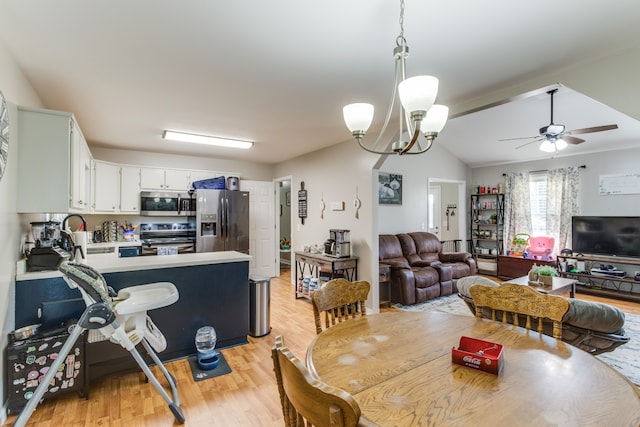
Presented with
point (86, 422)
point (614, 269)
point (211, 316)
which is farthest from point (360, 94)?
point (614, 269)

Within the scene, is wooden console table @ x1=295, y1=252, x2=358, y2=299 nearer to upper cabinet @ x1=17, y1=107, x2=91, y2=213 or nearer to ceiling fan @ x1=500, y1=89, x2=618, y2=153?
ceiling fan @ x1=500, y1=89, x2=618, y2=153

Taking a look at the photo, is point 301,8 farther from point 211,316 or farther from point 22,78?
point 211,316

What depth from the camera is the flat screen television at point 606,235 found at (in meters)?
5.10

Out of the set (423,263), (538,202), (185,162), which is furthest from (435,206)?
(185,162)

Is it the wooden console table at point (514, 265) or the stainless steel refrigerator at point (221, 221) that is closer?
the stainless steel refrigerator at point (221, 221)

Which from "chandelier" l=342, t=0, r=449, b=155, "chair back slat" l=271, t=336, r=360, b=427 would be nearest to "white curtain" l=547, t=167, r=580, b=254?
"chandelier" l=342, t=0, r=449, b=155

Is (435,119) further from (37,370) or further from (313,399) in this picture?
(37,370)

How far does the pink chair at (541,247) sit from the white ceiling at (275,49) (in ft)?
15.5

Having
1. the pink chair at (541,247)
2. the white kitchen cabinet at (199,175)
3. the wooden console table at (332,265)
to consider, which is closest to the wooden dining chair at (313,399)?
the wooden console table at (332,265)

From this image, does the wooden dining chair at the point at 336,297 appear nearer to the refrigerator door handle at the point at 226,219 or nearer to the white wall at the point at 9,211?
the white wall at the point at 9,211

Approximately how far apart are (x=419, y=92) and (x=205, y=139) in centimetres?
389

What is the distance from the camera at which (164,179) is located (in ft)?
17.9

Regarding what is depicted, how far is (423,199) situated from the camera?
6.57 meters

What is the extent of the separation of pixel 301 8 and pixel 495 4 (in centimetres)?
103
